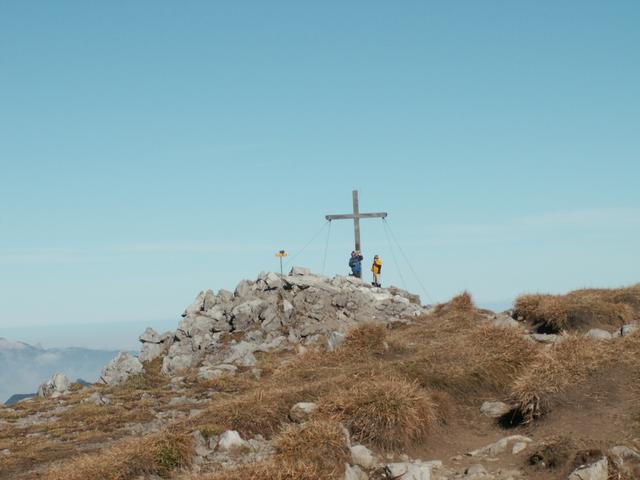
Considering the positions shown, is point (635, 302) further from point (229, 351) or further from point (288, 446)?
point (288, 446)

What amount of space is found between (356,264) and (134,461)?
92.4ft

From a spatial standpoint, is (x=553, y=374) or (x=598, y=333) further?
(x=598, y=333)

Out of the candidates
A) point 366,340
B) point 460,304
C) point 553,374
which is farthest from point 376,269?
point 553,374

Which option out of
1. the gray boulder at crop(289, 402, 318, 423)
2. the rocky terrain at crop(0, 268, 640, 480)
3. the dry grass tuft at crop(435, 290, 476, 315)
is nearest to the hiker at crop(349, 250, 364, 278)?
the dry grass tuft at crop(435, 290, 476, 315)

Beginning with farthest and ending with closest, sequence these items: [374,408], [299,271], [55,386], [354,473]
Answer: [299,271] → [55,386] → [374,408] → [354,473]

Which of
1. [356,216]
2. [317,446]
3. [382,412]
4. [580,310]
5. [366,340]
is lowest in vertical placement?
[317,446]

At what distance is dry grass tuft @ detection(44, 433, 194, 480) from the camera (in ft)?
42.1

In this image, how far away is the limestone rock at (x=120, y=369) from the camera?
2808 centimetres

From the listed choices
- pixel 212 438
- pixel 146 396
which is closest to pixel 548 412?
pixel 212 438

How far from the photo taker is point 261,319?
32.4 m

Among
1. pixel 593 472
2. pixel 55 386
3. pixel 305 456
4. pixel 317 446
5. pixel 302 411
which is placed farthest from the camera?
pixel 55 386

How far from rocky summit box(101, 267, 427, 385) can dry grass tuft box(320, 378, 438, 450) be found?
11106 mm

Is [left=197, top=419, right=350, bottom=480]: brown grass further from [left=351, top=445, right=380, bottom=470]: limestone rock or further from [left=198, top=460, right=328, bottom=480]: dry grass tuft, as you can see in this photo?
[left=351, top=445, right=380, bottom=470]: limestone rock

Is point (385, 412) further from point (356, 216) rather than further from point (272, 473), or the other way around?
point (356, 216)
